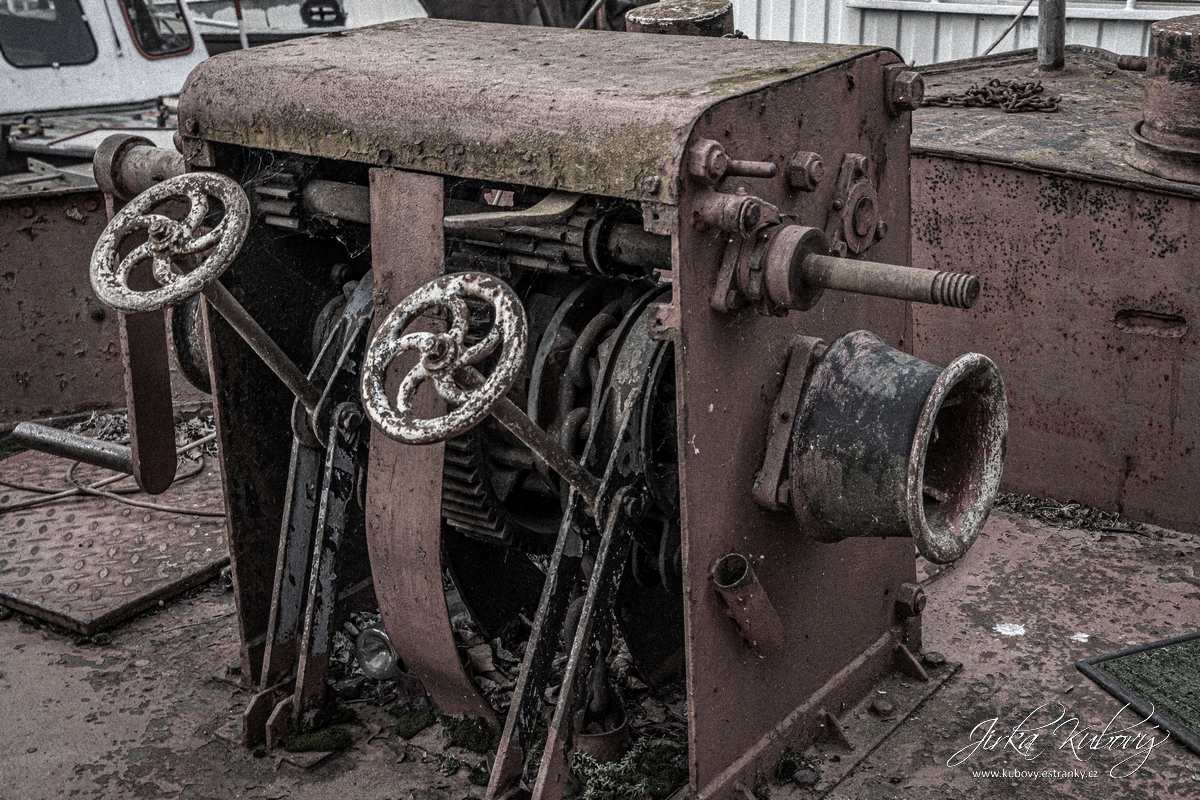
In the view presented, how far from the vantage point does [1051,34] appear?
5.38 metres

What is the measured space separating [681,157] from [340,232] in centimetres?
136

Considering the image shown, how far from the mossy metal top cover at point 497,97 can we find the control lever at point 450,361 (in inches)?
14.2

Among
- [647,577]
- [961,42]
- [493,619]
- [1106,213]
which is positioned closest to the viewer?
[647,577]

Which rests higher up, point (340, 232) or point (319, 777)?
point (340, 232)

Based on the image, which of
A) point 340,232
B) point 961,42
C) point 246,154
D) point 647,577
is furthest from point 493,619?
point 961,42

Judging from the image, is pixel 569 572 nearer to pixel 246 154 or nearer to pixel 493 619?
pixel 493 619

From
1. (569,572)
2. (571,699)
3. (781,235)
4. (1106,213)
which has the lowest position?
(571,699)

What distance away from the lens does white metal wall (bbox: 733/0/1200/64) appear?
7.36 meters

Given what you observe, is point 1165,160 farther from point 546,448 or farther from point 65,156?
point 65,156

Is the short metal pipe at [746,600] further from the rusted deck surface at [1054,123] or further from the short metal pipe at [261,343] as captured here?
the rusted deck surface at [1054,123]

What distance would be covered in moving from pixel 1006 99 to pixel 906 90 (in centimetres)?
235

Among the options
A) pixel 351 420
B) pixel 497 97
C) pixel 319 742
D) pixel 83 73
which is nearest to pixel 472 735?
pixel 319 742

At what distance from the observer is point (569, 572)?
9.18ft
